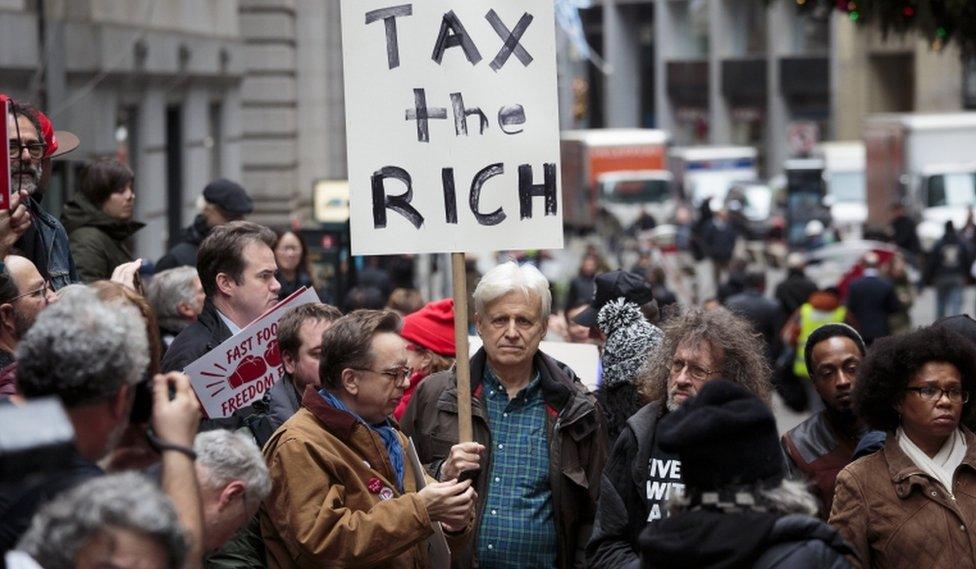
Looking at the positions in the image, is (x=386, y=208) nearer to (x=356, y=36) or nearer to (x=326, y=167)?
(x=356, y=36)

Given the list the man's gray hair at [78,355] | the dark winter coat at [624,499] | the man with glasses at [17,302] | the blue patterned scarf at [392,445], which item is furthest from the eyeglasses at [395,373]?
the man's gray hair at [78,355]

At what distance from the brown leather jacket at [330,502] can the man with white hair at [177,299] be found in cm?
244

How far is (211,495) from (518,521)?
1.80 m

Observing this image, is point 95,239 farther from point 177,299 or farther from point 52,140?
point 52,140

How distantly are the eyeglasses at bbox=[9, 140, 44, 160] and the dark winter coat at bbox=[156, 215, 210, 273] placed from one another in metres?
2.49

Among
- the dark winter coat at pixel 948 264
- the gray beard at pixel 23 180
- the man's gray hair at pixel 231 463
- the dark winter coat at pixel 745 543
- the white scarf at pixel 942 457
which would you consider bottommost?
the dark winter coat at pixel 948 264

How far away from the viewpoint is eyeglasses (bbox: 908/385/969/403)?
520 cm

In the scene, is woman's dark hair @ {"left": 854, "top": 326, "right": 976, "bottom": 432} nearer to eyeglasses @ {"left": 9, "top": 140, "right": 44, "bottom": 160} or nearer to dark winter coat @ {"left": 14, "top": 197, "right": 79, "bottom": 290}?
eyeglasses @ {"left": 9, "top": 140, "right": 44, "bottom": 160}

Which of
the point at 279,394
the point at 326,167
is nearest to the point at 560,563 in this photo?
the point at 279,394

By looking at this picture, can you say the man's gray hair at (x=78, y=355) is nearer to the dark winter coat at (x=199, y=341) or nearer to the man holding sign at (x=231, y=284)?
the dark winter coat at (x=199, y=341)

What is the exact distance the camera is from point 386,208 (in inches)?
222

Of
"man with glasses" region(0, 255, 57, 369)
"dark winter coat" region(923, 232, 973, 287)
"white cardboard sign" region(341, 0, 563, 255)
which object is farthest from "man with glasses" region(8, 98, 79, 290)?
"dark winter coat" region(923, 232, 973, 287)

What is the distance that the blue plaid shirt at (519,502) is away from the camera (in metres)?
5.67

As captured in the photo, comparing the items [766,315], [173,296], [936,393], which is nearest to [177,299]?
[173,296]
